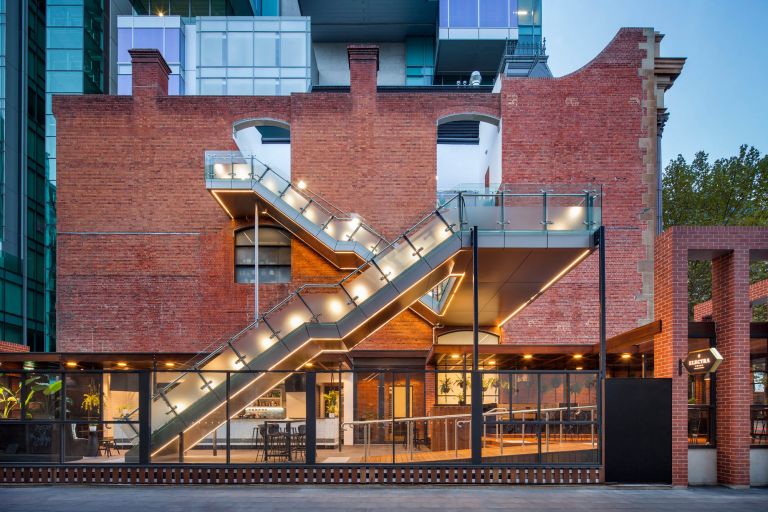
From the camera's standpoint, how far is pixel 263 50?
1642 inches

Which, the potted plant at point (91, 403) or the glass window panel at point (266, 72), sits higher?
the glass window panel at point (266, 72)

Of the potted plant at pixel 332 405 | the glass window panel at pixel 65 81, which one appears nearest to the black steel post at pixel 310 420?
the potted plant at pixel 332 405

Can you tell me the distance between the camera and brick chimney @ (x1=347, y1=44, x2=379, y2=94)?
2623 cm

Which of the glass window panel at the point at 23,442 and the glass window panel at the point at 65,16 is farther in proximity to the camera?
the glass window panel at the point at 65,16

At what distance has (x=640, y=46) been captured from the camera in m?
25.9

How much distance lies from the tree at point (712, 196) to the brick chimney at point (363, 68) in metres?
23.3

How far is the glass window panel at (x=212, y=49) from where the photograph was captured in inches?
1645

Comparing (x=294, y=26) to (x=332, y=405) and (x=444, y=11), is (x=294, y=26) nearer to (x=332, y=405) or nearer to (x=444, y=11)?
(x=444, y=11)

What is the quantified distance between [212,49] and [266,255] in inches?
798

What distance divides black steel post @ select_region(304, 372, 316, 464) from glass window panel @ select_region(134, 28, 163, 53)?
32788 millimetres

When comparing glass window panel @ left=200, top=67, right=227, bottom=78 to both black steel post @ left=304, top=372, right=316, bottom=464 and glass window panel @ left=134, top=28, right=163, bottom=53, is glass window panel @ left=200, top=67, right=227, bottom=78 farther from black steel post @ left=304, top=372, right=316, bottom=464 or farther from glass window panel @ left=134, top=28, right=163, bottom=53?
black steel post @ left=304, top=372, right=316, bottom=464

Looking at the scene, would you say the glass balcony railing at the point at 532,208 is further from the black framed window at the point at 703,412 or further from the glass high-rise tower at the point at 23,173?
the glass high-rise tower at the point at 23,173

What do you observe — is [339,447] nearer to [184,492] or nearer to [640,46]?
[184,492]

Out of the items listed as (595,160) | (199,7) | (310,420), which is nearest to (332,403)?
(310,420)
